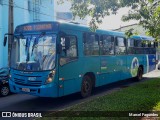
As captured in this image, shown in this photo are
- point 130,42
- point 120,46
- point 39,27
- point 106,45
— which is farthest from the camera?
point 130,42

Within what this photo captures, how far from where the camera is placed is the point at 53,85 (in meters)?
9.88

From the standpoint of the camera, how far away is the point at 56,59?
1005 cm

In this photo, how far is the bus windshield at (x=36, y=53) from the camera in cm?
1005

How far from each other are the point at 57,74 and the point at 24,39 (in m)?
1.96

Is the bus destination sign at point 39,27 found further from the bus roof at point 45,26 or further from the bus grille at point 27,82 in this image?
the bus grille at point 27,82

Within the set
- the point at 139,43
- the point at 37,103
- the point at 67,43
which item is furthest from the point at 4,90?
the point at 139,43

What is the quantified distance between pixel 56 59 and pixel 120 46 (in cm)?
638

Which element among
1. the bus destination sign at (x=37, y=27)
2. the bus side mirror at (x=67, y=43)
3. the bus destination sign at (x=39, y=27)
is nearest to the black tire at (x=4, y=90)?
the bus destination sign at (x=39, y=27)

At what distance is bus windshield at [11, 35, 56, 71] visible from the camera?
10054mm

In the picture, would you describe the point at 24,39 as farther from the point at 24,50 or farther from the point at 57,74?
the point at 57,74

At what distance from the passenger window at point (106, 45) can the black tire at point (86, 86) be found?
175 centimetres

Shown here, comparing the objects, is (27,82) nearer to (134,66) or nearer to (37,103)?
(37,103)

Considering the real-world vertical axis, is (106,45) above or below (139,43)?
below

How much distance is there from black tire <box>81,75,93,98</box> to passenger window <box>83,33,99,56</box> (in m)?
1.07
